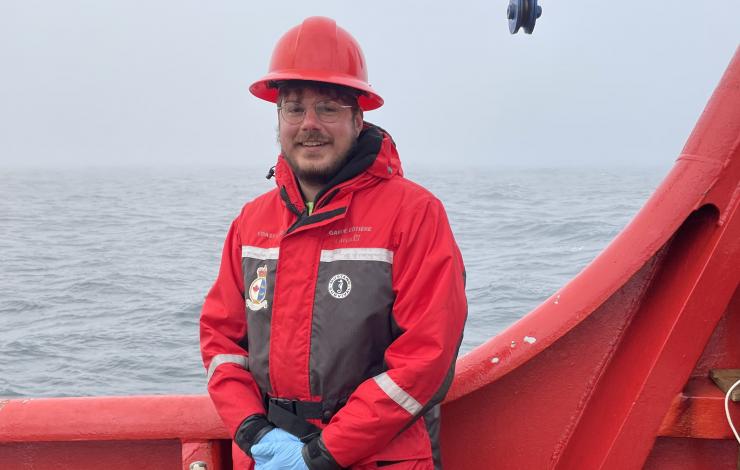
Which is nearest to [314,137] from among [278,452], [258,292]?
[258,292]

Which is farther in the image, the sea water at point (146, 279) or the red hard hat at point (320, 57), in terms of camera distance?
the sea water at point (146, 279)

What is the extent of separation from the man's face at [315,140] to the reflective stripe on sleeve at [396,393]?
0.52 metres

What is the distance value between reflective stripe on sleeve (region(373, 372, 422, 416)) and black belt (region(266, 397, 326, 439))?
0.65ft

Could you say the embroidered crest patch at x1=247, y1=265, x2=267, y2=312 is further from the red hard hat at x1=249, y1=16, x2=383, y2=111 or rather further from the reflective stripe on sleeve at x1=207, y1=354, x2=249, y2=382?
the red hard hat at x1=249, y1=16, x2=383, y2=111

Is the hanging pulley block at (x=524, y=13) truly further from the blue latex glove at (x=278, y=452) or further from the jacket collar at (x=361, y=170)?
the blue latex glove at (x=278, y=452)

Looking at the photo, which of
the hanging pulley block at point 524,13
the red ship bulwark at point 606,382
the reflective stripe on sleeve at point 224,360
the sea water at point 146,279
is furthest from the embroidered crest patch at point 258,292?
the sea water at point 146,279

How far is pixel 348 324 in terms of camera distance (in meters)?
2.03

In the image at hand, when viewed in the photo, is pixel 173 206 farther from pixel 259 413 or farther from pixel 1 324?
pixel 259 413

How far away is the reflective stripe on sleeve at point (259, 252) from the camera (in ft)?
7.12

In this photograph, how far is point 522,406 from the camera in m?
2.72

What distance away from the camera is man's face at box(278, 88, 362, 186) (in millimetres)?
2107

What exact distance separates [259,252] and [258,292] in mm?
105

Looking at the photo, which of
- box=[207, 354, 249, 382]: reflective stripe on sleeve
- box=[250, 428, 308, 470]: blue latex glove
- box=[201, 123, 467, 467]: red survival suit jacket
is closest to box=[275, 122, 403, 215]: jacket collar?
box=[201, 123, 467, 467]: red survival suit jacket

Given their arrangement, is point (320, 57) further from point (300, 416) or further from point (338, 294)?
point (300, 416)
